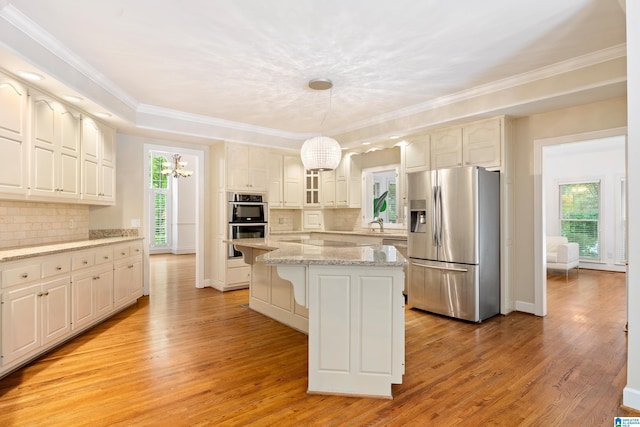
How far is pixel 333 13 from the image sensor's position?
258 centimetres

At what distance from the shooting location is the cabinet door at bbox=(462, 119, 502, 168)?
13.8ft

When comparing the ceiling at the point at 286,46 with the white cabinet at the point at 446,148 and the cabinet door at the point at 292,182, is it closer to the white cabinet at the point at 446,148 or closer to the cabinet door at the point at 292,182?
the white cabinet at the point at 446,148

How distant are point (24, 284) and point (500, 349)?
407 centimetres

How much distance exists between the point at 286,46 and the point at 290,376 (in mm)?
2780

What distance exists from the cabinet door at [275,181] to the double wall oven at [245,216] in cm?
24

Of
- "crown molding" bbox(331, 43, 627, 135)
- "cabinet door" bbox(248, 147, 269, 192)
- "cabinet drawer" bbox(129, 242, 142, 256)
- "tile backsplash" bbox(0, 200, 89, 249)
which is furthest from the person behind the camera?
"cabinet door" bbox(248, 147, 269, 192)

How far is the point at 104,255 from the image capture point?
12.6ft

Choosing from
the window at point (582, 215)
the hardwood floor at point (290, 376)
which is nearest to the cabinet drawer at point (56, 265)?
the hardwood floor at point (290, 376)

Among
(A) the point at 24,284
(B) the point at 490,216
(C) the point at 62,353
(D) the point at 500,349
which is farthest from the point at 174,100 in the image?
(D) the point at 500,349

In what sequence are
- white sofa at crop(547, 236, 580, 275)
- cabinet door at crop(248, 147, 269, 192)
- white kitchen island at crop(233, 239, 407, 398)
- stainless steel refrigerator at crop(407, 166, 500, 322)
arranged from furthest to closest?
white sofa at crop(547, 236, 580, 275) < cabinet door at crop(248, 147, 269, 192) < stainless steel refrigerator at crop(407, 166, 500, 322) < white kitchen island at crop(233, 239, 407, 398)

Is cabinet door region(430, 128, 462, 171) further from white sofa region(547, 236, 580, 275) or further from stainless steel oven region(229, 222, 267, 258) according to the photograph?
white sofa region(547, 236, 580, 275)

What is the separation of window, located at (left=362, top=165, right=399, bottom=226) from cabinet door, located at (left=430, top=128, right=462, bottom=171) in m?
1.14

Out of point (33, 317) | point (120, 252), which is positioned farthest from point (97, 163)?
point (33, 317)

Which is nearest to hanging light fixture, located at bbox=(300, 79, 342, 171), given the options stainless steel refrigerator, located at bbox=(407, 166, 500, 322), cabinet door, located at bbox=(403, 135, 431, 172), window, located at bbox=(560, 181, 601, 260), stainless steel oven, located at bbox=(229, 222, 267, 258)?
stainless steel refrigerator, located at bbox=(407, 166, 500, 322)
